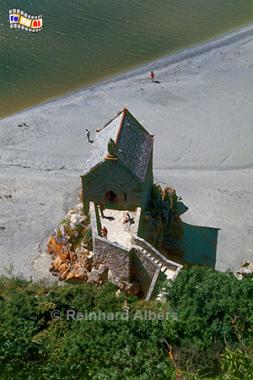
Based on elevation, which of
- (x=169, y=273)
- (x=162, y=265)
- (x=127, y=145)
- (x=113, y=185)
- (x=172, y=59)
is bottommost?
(x=169, y=273)

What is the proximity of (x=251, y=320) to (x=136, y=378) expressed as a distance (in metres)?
4.70

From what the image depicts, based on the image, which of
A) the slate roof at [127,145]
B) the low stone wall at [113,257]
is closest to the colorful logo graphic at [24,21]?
the slate roof at [127,145]

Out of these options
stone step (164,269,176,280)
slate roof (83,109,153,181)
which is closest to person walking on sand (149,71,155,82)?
slate roof (83,109,153,181)

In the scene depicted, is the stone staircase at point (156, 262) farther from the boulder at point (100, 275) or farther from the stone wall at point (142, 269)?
the boulder at point (100, 275)

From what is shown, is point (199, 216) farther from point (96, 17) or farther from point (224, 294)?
point (96, 17)

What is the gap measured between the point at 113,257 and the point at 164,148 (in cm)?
1495

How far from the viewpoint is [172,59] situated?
53.2 meters

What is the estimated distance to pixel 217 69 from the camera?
168ft

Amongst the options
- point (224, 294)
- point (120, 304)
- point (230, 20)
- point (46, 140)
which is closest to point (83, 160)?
point (46, 140)

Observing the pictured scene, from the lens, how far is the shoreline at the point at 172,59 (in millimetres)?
48028

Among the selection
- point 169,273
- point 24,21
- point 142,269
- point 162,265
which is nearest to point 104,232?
point 142,269

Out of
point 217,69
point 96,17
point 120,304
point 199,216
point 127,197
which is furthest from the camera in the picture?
point 96,17

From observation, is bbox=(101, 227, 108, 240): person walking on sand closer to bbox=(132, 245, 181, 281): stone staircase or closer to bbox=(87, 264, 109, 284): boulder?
bbox=(87, 264, 109, 284): boulder

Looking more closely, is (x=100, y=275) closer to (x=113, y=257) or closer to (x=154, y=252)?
(x=113, y=257)
